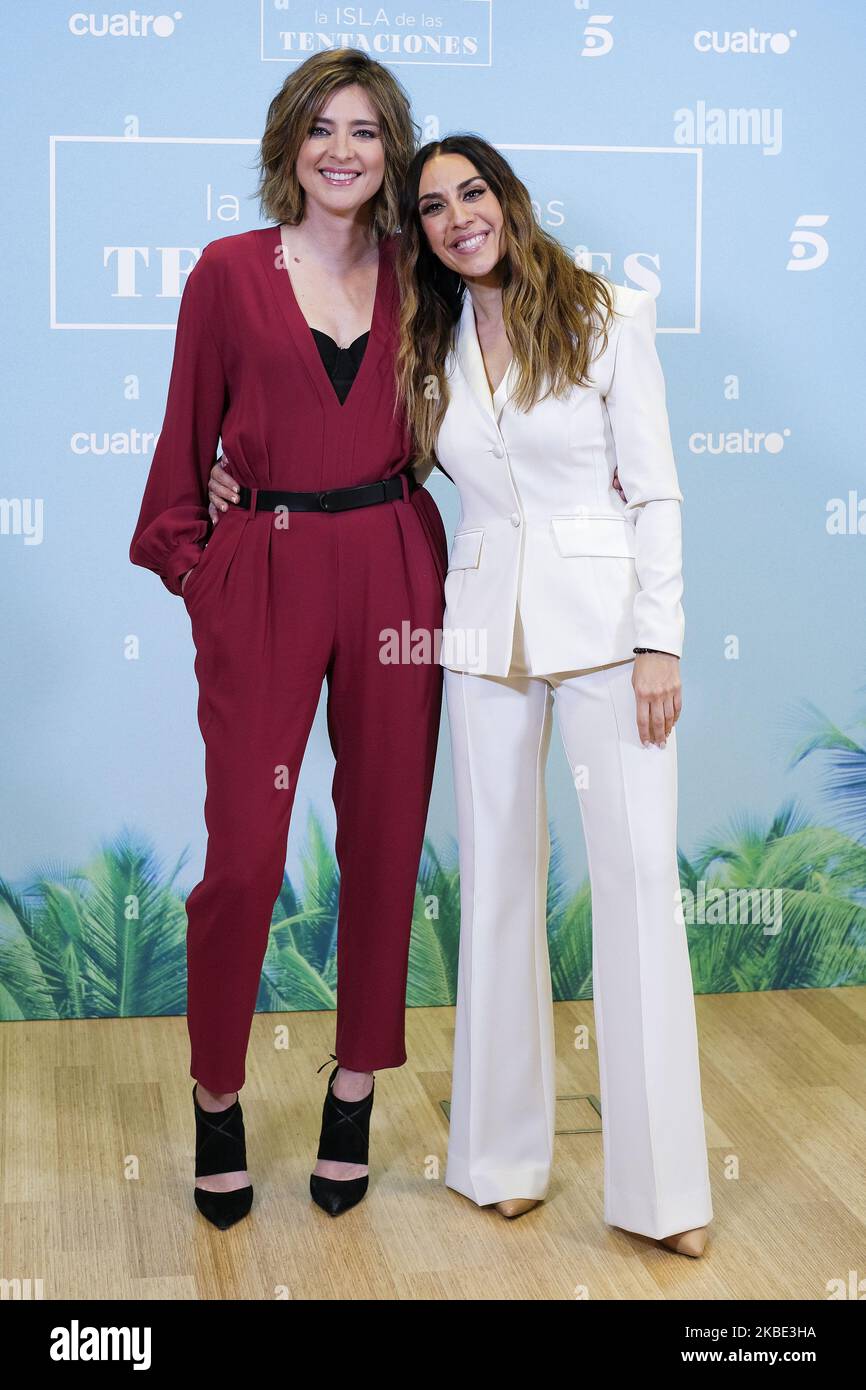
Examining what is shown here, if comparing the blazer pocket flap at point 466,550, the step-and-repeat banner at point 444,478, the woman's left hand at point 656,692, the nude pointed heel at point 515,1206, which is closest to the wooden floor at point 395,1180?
the nude pointed heel at point 515,1206

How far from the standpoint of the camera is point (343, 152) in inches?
86.5

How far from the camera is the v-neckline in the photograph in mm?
2242

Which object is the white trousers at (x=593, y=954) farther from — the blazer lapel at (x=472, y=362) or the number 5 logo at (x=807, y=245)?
the number 5 logo at (x=807, y=245)

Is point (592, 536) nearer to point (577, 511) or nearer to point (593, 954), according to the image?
point (577, 511)

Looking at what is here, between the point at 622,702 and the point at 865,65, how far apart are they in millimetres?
1797

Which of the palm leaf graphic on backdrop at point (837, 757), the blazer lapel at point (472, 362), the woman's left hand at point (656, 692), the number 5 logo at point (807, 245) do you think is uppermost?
the number 5 logo at point (807, 245)

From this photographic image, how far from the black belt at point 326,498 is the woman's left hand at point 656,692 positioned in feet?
1.54

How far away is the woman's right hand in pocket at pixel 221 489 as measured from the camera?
2.34 m

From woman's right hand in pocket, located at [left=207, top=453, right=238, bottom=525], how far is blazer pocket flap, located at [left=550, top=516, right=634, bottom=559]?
505mm

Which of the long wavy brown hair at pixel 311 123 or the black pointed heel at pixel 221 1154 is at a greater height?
the long wavy brown hair at pixel 311 123

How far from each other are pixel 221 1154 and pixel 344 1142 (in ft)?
0.66

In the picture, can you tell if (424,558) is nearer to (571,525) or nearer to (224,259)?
(571,525)

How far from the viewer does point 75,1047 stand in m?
3.12

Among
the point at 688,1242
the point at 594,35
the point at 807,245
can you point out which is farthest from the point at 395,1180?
the point at 594,35
